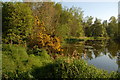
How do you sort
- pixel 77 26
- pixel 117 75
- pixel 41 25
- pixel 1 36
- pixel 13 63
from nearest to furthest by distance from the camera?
1. pixel 117 75
2. pixel 13 63
3. pixel 1 36
4. pixel 41 25
5. pixel 77 26

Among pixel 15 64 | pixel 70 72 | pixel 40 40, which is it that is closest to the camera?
pixel 70 72

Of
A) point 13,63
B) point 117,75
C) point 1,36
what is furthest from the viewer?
point 1,36

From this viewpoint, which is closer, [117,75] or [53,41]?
[117,75]

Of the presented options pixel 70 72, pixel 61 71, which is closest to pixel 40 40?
pixel 61 71

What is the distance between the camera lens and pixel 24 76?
7121mm

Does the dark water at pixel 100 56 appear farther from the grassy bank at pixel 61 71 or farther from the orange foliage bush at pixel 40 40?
the orange foliage bush at pixel 40 40

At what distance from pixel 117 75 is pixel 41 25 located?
1068cm

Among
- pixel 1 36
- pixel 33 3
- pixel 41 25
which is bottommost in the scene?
pixel 1 36

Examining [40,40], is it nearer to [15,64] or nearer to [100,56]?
[15,64]

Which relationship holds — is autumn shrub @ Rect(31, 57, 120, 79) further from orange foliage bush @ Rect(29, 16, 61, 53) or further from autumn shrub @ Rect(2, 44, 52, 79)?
orange foliage bush @ Rect(29, 16, 61, 53)

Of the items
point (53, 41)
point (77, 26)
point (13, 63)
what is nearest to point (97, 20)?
point (77, 26)

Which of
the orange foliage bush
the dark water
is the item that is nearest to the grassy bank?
the dark water

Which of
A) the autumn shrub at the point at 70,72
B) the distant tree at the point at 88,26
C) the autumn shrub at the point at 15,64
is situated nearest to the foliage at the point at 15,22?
the autumn shrub at the point at 15,64

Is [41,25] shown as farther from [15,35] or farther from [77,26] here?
[77,26]
